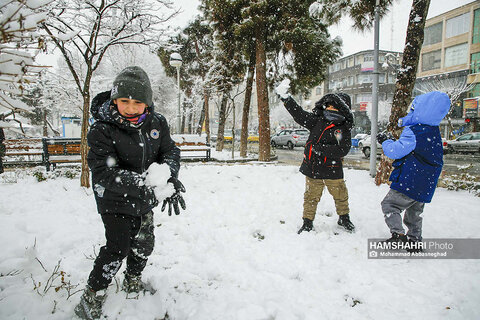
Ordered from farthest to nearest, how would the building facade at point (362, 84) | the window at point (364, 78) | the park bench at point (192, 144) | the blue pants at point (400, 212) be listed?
1. the window at point (364, 78)
2. the building facade at point (362, 84)
3. the park bench at point (192, 144)
4. the blue pants at point (400, 212)

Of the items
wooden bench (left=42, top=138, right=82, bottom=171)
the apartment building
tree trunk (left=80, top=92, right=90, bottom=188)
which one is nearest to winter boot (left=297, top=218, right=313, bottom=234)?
tree trunk (left=80, top=92, right=90, bottom=188)

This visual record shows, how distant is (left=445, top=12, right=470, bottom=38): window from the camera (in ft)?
98.0

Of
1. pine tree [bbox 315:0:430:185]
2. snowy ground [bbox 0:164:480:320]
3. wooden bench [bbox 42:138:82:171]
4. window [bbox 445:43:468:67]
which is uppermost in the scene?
window [bbox 445:43:468:67]

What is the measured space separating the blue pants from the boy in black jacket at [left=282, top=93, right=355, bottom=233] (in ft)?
1.99

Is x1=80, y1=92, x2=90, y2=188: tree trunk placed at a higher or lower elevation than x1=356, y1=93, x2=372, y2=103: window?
lower

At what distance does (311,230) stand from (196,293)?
6.01 ft

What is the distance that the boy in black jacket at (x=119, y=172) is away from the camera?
1813 mm

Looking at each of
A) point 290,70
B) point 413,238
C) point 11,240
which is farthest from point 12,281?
point 290,70

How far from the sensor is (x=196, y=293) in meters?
2.28

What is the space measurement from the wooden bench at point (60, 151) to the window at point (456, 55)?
3964 centimetres

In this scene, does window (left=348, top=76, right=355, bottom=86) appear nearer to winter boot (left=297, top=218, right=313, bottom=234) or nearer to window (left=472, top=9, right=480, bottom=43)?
window (left=472, top=9, right=480, bottom=43)

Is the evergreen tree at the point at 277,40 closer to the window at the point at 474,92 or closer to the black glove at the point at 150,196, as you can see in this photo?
the black glove at the point at 150,196

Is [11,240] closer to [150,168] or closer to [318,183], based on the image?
[150,168]

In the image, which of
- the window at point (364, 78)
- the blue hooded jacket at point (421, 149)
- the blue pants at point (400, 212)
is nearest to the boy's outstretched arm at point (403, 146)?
the blue hooded jacket at point (421, 149)
